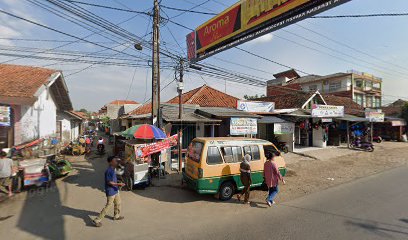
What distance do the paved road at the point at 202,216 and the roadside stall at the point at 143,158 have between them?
54 cm

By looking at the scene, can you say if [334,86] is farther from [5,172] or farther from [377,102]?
[5,172]

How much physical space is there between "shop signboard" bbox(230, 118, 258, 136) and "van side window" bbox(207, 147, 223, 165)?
588cm

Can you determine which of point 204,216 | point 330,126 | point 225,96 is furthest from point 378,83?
point 204,216

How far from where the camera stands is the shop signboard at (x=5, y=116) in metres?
9.38

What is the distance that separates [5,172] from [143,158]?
165 inches

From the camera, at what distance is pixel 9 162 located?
6.91 m

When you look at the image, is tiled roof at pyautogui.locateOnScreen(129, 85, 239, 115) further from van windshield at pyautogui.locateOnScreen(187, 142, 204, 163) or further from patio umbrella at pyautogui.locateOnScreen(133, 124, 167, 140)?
van windshield at pyautogui.locateOnScreen(187, 142, 204, 163)

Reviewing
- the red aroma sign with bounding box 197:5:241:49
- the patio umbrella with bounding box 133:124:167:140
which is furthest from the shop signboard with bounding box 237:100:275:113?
the patio umbrella with bounding box 133:124:167:140

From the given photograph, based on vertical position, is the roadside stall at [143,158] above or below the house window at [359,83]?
below

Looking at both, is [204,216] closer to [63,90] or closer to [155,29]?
[155,29]

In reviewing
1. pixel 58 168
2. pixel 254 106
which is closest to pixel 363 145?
pixel 254 106

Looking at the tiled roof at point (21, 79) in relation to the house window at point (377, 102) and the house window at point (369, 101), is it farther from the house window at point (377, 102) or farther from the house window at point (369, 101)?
the house window at point (377, 102)

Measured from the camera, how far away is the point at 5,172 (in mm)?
6754

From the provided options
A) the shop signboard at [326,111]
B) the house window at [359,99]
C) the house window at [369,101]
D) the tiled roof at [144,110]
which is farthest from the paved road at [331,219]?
the house window at [369,101]
